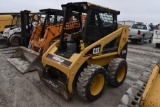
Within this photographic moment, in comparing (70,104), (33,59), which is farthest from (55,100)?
(33,59)

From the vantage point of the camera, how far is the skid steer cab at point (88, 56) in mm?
3854

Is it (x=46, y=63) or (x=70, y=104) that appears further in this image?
(x=46, y=63)

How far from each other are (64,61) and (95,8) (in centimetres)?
149

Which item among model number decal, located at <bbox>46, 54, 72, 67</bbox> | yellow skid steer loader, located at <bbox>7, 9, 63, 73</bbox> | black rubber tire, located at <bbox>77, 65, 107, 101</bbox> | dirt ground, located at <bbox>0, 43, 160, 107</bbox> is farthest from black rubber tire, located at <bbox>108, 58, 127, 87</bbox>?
yellow skid steer loader, located at <bbox>7, 9, 63, 73</bbox>

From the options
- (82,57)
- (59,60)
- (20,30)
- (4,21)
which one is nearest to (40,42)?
(59,60)

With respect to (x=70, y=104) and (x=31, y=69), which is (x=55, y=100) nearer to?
(x=70, y=104)

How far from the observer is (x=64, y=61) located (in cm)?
398

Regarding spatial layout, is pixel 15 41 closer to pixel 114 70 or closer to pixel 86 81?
pixel 114 70

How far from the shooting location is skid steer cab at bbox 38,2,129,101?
3.85 m

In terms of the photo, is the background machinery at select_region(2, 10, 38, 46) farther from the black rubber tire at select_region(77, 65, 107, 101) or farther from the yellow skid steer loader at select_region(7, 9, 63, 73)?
the black rubber tire at select_region(77, 65, 107, 101)

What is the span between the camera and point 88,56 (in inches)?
162

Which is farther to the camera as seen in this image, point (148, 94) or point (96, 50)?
point (96, 50)

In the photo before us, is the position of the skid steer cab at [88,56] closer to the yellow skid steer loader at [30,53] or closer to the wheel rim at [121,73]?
the wheel rim at [121,73]

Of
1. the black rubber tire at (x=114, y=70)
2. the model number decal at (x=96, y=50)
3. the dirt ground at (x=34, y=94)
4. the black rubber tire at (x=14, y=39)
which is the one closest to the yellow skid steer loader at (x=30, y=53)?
the dirt ground at (x=34, y=94)
